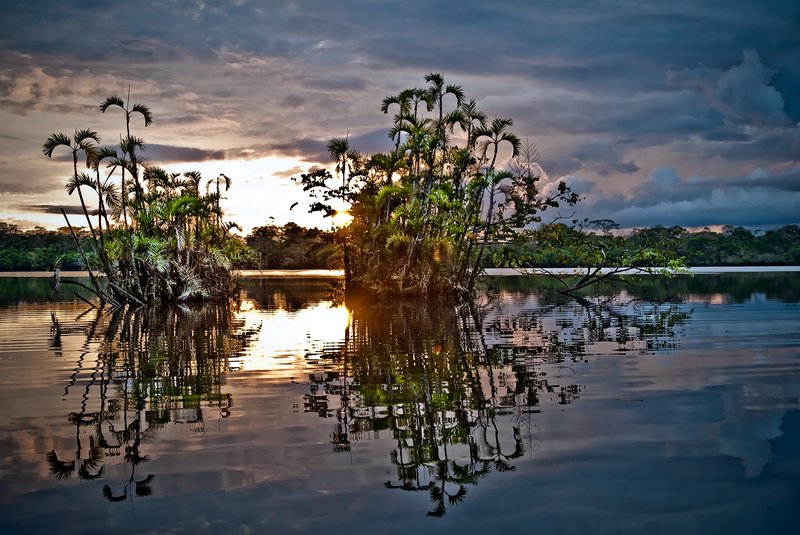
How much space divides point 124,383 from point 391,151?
25.4 metres

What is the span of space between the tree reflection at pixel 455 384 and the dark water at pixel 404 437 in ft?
0.16

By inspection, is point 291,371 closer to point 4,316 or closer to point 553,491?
point 553,491

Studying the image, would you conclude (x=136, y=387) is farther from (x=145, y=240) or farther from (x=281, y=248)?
(x=281, y=248)

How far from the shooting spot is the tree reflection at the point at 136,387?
686cm

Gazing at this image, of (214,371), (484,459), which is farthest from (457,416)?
(214,371)

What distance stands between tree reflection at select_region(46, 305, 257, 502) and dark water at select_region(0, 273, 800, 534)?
0.05 m

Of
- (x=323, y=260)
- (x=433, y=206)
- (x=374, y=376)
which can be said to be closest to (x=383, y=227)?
(x=433, y=206)

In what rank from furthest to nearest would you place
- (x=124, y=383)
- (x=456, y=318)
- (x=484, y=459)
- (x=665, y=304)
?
(x=665, y=304)
(x=456, y=318)
(x=124, y=383)
(x=484, y=459)

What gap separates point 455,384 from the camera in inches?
420

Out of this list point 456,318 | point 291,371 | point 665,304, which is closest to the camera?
point 291,371

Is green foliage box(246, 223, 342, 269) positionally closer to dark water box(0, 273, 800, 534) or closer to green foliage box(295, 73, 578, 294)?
green foliage box(295, 73, 578, 294)

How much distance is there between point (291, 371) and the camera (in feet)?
41.3

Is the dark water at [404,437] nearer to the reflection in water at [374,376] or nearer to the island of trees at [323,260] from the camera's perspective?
the reflection in water at [374,376]

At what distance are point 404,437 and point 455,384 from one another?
A: 10.5 feet
